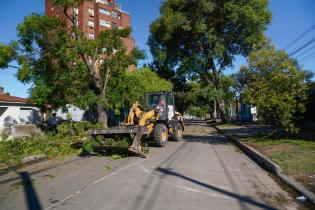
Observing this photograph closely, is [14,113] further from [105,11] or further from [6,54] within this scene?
[105,11]

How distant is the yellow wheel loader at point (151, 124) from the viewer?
1273 centimetres

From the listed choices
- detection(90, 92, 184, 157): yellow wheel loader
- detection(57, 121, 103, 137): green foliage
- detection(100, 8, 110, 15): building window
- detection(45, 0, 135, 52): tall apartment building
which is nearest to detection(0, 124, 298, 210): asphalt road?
detection(90, 92, 184, 157): yellow wheel loader

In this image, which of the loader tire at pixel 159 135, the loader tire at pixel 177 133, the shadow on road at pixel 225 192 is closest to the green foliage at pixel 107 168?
the shadow on road at pixel 225 192

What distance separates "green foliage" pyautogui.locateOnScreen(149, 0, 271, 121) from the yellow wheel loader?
17.4 meters

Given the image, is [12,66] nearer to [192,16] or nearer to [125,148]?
[125,148]

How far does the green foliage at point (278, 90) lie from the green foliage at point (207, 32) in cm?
1721

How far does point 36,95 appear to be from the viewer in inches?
808

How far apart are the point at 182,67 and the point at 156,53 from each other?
3982mm

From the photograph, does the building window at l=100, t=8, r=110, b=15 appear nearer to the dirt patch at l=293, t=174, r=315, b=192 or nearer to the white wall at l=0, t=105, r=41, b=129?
the white wall at l=0, t=105, r=41, b=129

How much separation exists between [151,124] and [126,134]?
Answer: 2.26m

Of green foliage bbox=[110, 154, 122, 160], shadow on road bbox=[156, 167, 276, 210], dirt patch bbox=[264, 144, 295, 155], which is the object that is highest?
dirt patch bbox=[264, 144, 295, 155]

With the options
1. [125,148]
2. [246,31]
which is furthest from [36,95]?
[246,31]

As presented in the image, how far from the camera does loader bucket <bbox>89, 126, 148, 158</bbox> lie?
12.0 m

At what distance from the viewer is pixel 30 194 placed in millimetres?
7055
